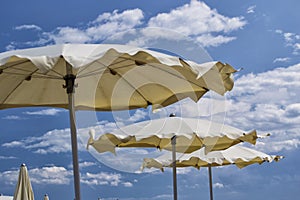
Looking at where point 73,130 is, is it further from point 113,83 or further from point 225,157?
point 225,157

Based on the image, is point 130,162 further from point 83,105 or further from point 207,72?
point 207,72

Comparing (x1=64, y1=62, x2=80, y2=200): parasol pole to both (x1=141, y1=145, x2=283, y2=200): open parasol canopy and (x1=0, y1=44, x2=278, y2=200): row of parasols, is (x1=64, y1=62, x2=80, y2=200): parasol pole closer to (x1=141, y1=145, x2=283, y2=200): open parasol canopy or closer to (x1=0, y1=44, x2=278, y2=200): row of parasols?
(x1=0, y1=44, x2=278, y2=200): row of parasols

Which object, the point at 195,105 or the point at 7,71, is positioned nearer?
the point at 7,71

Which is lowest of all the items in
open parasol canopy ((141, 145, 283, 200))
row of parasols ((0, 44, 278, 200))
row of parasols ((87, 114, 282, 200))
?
open parasol canopy ((141, 145, 283, 200))

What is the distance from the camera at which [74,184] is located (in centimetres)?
498

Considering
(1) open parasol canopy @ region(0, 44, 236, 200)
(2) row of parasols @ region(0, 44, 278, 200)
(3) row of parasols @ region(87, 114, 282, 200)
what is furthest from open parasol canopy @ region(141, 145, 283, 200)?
(1) open parasol canopy @ region(0, 44, 236, 200)

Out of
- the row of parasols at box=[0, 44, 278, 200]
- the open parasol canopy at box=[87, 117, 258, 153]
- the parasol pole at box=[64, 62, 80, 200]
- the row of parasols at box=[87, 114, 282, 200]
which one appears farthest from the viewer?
the open parasol canopy at box=[87, 117, 258, 153]

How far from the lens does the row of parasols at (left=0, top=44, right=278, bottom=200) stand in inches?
168

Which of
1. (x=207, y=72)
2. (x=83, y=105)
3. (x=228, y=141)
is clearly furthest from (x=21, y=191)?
(x=207, y=72)

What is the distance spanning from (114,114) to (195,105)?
3.67ft

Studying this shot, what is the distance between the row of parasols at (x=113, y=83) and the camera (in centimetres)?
427

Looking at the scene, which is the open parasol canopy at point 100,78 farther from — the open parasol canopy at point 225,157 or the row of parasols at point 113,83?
the open parasol canopy at point 225,157

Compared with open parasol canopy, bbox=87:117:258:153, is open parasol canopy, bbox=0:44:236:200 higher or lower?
higher

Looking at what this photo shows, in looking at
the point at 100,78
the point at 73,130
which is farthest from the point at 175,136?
the point at 73,130
